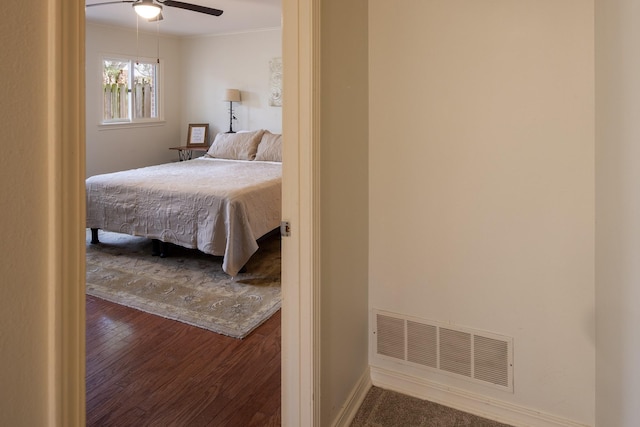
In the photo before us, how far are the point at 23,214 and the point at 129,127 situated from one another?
597cm

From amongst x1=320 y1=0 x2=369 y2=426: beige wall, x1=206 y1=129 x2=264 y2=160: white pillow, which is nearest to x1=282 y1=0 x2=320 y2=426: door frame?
x1=320 y1=0 x2=369 y2=426: beige wall

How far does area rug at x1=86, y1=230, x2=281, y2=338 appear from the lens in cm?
285

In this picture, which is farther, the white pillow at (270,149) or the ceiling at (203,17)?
the white pillow at (270,149)

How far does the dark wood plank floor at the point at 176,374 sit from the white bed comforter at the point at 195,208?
30.3 inches

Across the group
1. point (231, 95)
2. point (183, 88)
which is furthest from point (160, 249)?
point (183, 88)

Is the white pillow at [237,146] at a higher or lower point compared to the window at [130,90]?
lower

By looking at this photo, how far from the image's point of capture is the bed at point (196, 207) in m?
3.38

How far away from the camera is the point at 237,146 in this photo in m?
5.33

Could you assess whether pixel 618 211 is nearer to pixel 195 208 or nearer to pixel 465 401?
pixel 465 401

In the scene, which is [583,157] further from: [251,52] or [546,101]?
[251,52]

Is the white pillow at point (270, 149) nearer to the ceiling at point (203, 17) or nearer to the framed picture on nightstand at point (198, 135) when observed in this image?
the ceiling at point (203, 17)

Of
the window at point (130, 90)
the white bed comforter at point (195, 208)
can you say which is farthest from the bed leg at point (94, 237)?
the window at point (130, 90)

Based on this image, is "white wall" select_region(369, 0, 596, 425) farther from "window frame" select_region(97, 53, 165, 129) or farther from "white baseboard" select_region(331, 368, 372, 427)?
"window frame" select_region(97, 53, 165, 129)

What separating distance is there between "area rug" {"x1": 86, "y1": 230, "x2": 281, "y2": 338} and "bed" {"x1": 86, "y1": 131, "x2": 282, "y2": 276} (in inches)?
8.6
